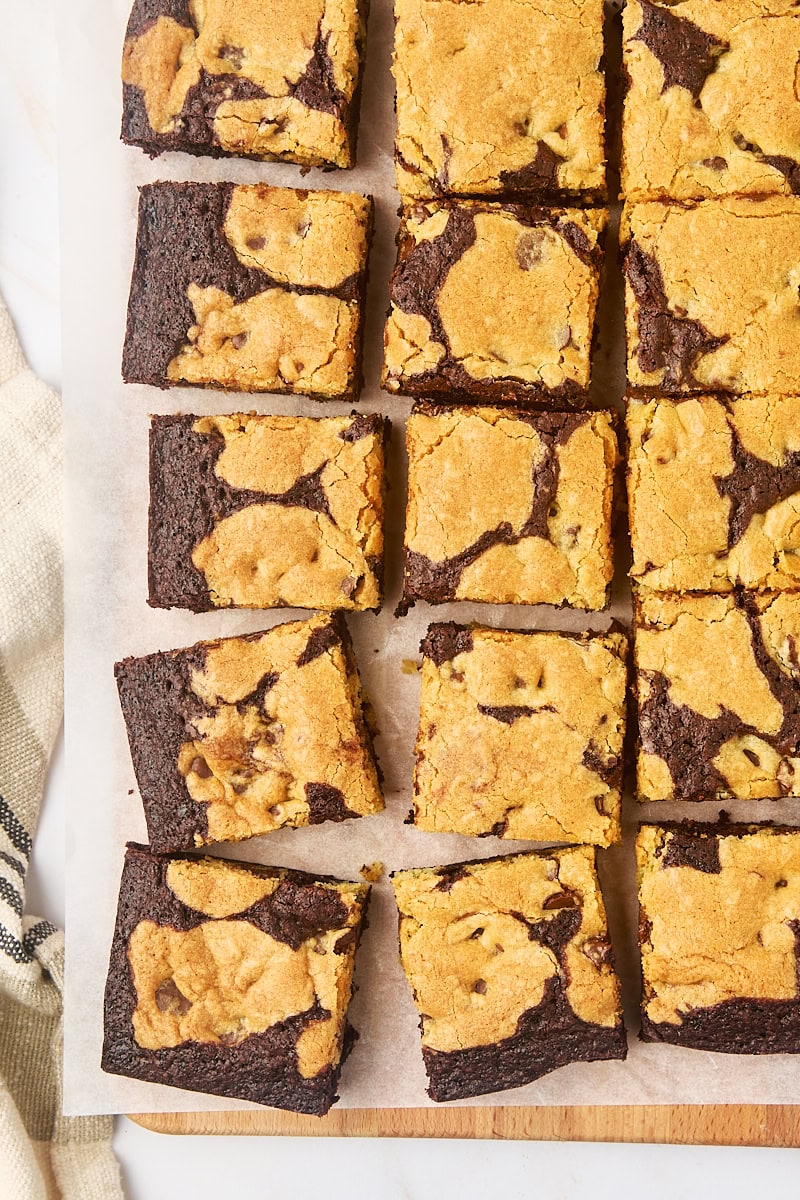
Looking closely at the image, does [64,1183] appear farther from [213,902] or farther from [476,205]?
[476,205]

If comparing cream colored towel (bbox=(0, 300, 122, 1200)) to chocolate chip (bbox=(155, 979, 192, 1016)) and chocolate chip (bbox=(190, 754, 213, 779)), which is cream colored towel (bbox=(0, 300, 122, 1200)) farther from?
chocolate chip (bbox=(190, 754, 213, 779))

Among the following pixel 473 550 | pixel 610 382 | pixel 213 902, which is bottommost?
pixel 213 902

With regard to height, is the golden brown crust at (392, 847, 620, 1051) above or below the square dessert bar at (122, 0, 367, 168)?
below

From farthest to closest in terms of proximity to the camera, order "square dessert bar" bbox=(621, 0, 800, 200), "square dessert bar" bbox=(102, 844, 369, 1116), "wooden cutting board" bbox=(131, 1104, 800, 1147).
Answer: "wooden cutting board" bbox=(131, 1104, 800, 1147)
"square dessert bar" bbox=(102, 844, 369, 1116)
"square dessert bar" bbox=(621, 0, 800, 200)

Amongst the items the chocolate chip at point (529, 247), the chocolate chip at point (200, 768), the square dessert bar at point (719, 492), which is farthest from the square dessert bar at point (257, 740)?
the chocolate chip at point (529, 247)

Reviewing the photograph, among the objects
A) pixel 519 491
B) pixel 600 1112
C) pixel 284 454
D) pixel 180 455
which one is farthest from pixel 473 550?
pixel 600 1112

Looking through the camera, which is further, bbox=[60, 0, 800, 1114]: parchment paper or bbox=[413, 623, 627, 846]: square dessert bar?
bbox=[60, 0, 800, 1114]: parchment paper

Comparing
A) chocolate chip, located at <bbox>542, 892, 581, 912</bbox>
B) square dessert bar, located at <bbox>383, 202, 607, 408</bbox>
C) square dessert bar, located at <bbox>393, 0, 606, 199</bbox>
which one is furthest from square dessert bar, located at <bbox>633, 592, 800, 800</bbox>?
square dessert bar, located at <bbox>393, 0, 606, 199</bbox>
